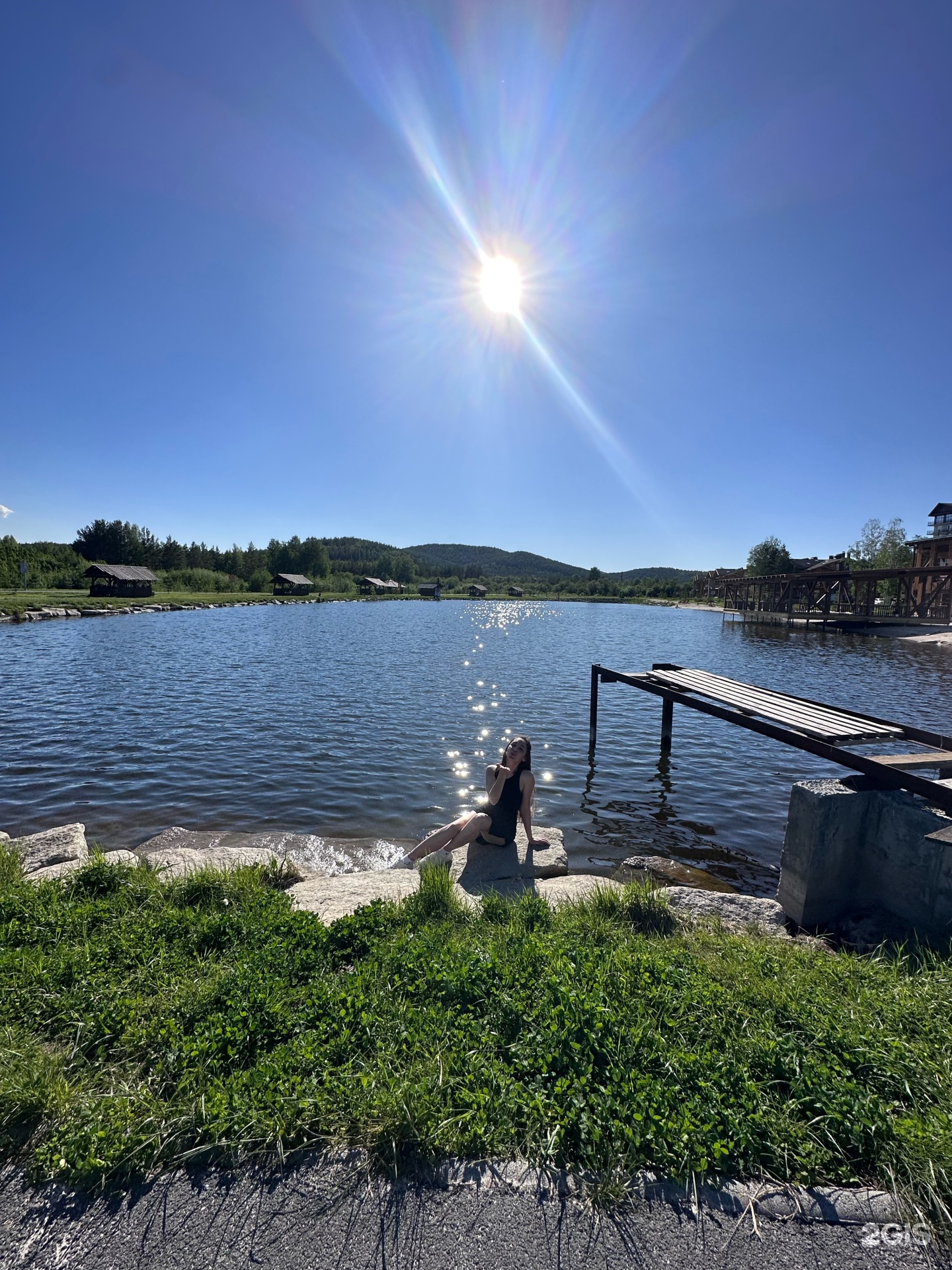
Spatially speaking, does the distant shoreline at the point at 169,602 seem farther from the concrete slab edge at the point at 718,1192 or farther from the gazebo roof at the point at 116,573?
the concrete slab edge at the point at 718,1192

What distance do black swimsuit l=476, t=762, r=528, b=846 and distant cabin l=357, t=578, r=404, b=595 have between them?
393 ft

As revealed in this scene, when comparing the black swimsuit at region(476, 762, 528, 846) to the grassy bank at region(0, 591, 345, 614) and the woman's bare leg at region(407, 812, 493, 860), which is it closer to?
the woman's bare leg at region(407, 812, 493, 860)

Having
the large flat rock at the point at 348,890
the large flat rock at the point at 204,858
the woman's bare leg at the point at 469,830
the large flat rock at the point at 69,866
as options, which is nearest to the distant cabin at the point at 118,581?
the large flat rock at the point at 204,858

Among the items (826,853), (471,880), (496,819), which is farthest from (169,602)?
(826,853)

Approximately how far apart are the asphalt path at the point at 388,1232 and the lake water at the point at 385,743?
19.7 feet

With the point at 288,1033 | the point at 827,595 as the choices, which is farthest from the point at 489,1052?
the point at 827,595

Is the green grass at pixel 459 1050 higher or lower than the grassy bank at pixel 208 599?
lower

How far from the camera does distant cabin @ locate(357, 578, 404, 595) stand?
5148 inches

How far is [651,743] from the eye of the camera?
16.1 metres

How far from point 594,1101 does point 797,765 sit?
13.5 metres

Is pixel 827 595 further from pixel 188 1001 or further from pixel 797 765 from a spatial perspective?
pixel 188 1001

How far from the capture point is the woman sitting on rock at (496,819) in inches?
325

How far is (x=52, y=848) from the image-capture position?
7.66 m

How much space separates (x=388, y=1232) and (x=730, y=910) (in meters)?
5.33
